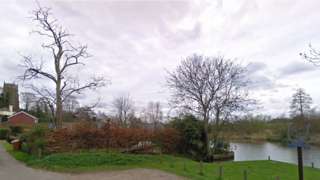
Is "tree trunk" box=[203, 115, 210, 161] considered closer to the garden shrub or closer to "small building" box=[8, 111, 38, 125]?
the garden shrub

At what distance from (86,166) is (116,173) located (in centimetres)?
277

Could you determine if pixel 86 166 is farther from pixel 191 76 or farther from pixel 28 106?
pixel 28 106

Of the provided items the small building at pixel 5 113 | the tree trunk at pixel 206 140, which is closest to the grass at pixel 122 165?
the tree trunk at pixel 206 140

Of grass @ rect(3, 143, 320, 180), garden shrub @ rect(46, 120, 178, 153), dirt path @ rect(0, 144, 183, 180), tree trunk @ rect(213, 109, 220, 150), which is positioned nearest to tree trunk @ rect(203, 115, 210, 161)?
tree trunk @ rect(213, 109, 220, 150)

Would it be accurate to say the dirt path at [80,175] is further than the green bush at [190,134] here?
No

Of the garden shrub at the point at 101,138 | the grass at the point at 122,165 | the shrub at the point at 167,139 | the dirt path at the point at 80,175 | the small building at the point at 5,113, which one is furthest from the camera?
the small building at the point at 5,113

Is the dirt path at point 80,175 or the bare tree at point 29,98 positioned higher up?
the bare tree at point 29,98

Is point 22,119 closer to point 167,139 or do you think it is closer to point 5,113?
point 5,113

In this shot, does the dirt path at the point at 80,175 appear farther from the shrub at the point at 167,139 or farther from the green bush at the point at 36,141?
the shrub at the point at 167,139

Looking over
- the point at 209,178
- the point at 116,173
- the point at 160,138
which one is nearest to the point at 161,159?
the point at 160,138

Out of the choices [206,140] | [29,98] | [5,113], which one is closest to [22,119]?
[5,113]

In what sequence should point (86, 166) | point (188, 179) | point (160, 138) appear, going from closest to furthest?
1. point (188, 179)
2. point (86, 166)
3. point (160, 138)

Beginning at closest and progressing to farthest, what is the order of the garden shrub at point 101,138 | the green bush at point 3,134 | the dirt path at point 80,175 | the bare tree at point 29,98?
1. the dirt path at point 80,175
2. the garden shrub at point 101,138
3. the bare tree at point 29,98
4. the green bush at point 3,134

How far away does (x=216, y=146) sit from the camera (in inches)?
1184
